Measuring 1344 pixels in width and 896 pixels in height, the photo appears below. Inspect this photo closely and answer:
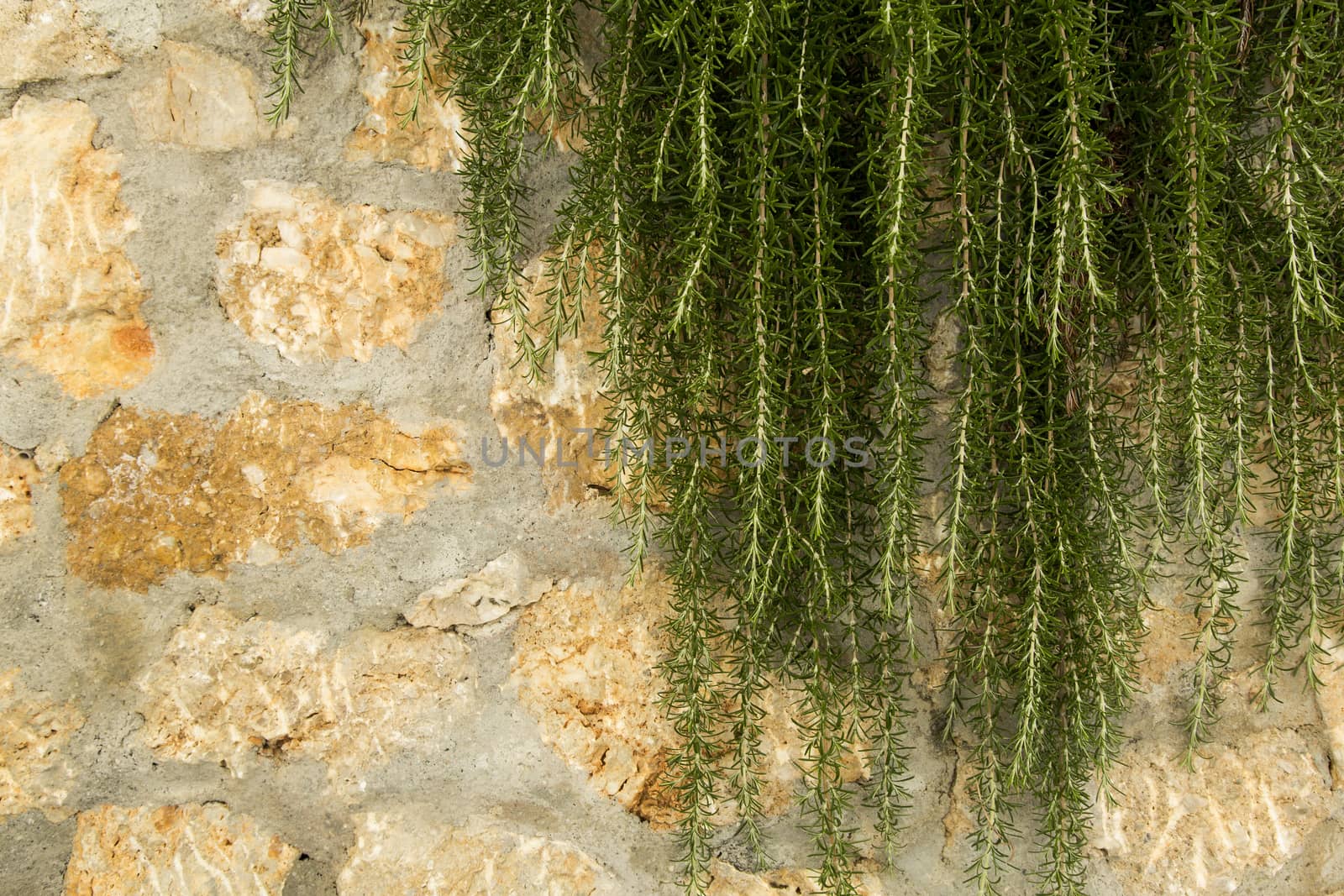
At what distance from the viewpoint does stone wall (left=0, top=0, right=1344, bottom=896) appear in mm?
911

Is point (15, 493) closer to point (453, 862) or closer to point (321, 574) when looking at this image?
point (321, 574)

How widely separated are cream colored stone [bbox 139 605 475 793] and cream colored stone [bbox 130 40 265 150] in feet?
1.63

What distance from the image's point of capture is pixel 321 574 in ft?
3.16

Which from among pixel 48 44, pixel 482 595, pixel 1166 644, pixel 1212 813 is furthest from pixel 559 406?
pixel 1212 813

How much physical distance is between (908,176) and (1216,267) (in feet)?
1.08

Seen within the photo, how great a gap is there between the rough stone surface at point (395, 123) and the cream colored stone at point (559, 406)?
16 cm

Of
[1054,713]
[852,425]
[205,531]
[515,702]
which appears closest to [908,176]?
[852,425]

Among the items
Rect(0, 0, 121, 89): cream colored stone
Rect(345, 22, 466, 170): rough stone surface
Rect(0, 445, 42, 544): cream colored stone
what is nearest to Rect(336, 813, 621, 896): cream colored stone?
Rect(0, 445, 42, 544): cream colored stone

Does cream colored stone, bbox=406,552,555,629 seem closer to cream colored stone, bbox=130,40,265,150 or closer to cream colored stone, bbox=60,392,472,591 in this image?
cream colored stone, bbox=60,392,472,591

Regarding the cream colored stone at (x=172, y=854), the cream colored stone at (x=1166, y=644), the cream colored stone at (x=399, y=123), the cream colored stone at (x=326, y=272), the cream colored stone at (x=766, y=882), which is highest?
the cream colored stone at (x=399, y=123)

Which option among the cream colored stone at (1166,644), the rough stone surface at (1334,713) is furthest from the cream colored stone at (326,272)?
the rough stone surface at (1334,713)

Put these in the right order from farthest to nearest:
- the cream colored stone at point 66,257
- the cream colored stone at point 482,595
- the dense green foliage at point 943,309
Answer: the cream colored stone at point 482,595 → the cream colored stone at point 66,257 → the dense green foliage at point 943,309

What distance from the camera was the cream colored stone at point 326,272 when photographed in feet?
3.07

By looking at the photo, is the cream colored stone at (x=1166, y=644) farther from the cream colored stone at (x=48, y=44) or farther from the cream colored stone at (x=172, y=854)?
the cream colored stone at (x=48, y=44)
